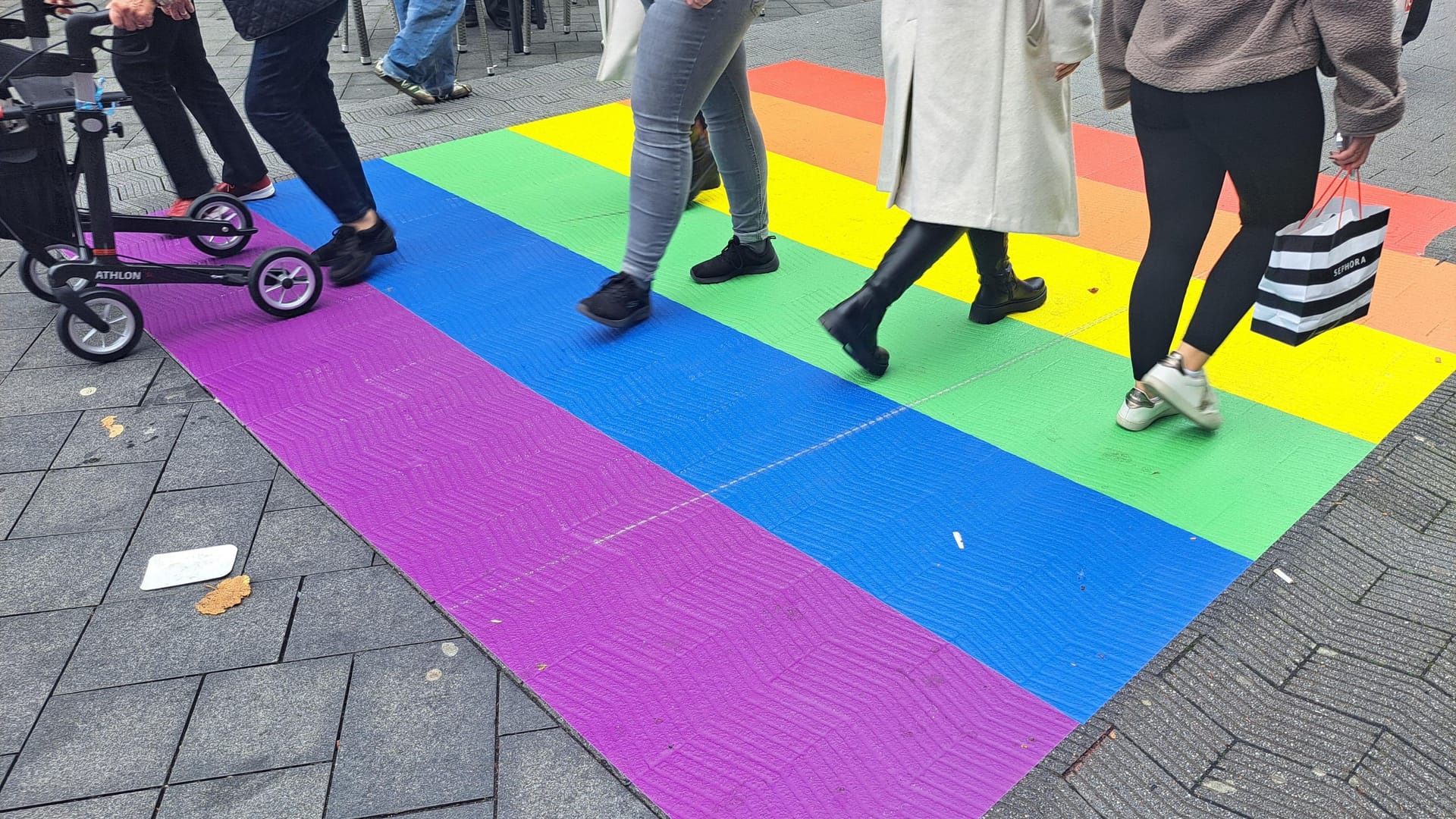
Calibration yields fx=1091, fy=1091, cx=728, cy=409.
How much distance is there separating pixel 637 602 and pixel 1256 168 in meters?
Result: 1.82

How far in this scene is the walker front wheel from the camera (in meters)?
3.77

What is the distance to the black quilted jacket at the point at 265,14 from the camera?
144 inches

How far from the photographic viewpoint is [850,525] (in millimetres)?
2766

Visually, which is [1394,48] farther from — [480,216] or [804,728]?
[480,216]

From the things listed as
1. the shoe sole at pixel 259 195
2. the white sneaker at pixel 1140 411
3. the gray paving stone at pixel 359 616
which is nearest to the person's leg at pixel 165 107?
the shoe sole at pixel 259 195

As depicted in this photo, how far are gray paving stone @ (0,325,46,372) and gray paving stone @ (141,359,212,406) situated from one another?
1.78 ft

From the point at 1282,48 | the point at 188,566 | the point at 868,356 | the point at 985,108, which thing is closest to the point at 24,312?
the point at 188,566

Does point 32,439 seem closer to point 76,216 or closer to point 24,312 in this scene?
point 76,216

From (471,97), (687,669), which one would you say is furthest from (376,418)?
(471,97)

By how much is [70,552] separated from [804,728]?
191 cm

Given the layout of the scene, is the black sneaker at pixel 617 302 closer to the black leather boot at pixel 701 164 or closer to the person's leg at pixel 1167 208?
the black leather boot at pixel 701 164

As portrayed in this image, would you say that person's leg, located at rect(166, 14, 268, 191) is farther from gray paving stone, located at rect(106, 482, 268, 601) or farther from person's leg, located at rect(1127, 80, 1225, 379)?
person's leg, located at rect(1127, 80, 1225, 379)

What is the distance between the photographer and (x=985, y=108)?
3.06m

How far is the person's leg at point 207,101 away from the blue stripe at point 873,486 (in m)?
1.07
